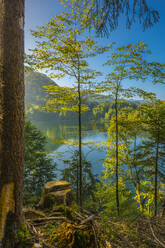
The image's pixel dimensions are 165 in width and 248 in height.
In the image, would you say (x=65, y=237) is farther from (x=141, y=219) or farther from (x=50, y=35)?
(x=50, y=35)

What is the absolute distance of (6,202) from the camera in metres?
1.49

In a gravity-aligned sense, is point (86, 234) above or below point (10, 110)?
below

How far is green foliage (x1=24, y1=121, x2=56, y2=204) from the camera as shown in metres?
11.0

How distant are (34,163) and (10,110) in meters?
10.9

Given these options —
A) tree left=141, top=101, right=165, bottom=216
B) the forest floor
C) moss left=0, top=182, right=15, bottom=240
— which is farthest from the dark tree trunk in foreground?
tree left=141, top=101, right=165, bottom=216

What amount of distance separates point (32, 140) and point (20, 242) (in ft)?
36.6

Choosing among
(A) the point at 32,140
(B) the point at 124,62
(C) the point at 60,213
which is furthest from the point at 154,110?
(A) the point at 32,140

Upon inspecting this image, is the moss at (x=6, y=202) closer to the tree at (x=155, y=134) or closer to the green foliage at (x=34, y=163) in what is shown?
the tree at (x=155, y=134)

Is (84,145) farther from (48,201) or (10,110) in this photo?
(10,110)

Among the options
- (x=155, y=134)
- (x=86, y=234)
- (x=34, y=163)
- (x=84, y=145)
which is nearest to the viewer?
(x=86, y=234)

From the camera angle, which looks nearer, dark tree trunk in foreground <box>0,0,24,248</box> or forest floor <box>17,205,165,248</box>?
forest floor <box>17,205,165,248</box>

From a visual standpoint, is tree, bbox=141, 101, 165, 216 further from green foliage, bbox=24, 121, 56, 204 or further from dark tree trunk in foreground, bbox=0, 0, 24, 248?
green foliage, bbox=24, 121, 56, 204

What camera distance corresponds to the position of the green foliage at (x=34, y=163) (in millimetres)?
11038

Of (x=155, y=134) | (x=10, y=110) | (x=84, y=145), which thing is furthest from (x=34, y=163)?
(x=10, y=110)
